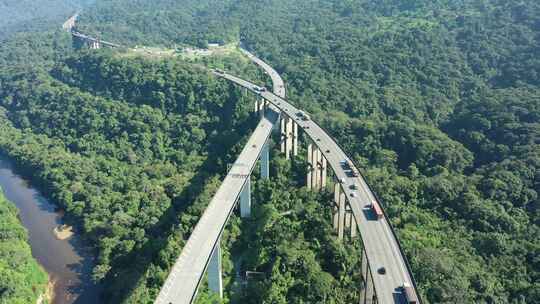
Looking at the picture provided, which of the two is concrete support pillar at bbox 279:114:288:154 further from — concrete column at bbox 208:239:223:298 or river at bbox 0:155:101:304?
river at bbox 0:155:101:304

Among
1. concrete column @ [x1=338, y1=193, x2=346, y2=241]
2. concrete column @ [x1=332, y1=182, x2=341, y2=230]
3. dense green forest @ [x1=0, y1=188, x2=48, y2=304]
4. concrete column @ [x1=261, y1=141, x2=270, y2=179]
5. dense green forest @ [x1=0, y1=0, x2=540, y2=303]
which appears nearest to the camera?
dense green forest @ [x1=0, y1=188, x2=48, y2=304]

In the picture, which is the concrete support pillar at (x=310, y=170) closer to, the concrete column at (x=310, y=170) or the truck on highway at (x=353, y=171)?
the concrete column at (x=310, y=170)

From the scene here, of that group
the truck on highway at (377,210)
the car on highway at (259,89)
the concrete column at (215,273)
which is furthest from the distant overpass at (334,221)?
the car on highway at (259,89)

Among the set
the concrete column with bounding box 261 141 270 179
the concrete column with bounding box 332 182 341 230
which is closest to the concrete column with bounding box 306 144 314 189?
the concrete column with bounding box 261 141 270 179

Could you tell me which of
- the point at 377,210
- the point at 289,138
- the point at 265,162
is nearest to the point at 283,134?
the point at 289,138

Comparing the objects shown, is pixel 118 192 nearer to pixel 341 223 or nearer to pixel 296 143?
pixel 296 143

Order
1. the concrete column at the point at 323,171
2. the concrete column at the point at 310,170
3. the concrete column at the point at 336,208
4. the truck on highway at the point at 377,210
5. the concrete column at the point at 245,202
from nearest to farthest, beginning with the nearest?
the truck on highway at the point at 377,210, the concrete column at the point at 336,208, the concrete column at the point at 245,202, the concrete column at the point at 323,171, the concrete column at the point at 310,170
